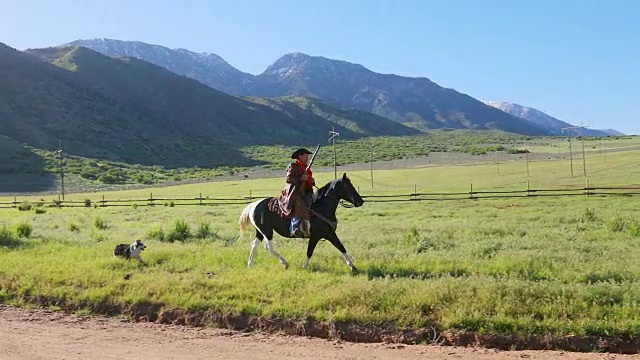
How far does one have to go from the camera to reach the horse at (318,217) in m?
12.9

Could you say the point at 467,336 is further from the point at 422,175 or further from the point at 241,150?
the point at 241,150

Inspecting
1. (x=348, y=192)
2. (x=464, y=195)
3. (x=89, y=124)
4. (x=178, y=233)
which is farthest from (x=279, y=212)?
(x=89, y=124)

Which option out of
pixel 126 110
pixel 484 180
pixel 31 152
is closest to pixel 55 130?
pixel 31 152

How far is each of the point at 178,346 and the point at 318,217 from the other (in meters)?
5.22

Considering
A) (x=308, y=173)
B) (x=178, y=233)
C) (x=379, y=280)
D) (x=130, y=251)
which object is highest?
(x=308, y=173)

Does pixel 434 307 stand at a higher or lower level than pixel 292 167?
lower

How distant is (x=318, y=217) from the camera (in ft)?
42.2

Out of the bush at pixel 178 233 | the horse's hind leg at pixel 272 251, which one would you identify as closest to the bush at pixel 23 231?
the bush at pixel 178 233

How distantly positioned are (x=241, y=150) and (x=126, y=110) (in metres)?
35.9

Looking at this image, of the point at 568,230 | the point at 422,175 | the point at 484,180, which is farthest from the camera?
the point at 422,175

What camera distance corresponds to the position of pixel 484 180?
239ft

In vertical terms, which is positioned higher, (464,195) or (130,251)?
(130,251)

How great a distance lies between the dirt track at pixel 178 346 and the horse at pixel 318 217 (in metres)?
4.15

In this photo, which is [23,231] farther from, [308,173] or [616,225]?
[616,225]
